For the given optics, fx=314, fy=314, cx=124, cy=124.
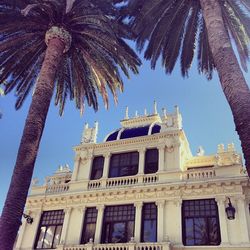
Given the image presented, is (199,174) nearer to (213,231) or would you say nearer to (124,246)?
(213,231)

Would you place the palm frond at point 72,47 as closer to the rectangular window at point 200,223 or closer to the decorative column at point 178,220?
the decorative column at point 178,220

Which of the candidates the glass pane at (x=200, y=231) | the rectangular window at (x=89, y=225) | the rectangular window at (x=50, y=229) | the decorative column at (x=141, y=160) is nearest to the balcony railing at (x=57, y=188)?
the rectangular window at (x=50, y=229)

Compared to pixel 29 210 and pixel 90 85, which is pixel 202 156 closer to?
pixel 90 85

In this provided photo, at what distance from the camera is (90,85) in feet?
56.3

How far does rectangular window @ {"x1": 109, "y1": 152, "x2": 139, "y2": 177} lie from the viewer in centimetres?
2405

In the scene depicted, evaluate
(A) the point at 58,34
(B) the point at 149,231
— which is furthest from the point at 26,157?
(B) the point at 149,231

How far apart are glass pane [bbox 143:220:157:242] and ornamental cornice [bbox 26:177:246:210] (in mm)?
1491

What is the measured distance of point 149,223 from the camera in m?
20.8

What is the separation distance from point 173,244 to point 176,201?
9.08 ft

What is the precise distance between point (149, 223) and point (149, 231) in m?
0.52

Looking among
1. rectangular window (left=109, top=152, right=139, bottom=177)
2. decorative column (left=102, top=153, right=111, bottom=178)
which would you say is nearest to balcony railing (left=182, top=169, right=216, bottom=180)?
rectangular window (left=109, top=152, right=139, bottom=177)

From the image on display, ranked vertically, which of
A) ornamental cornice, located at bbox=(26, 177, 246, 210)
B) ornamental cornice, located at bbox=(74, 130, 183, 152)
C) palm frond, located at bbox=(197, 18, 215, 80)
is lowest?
ornamental cornice, located at bbox=(26, 177, 246, 210)

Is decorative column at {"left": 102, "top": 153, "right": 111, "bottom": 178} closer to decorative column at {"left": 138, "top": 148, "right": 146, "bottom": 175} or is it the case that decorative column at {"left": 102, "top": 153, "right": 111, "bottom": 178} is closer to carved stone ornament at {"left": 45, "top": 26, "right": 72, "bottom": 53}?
decorative column at {"left": 138, "top": 148, "right": 146, "bottom": 175}

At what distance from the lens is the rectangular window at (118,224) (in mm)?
20891
